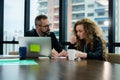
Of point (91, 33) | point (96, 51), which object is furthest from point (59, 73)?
point (91, 33)

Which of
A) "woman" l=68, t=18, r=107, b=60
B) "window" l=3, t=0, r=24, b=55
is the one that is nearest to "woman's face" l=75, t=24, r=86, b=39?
"woman" l=68, t=18, r=107, b=60

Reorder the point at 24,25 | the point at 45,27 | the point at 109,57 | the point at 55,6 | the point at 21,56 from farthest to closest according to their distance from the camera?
the point at 24,25
the point at 55,6
the point at 45,27
the point at 109,57
the point at 21,56

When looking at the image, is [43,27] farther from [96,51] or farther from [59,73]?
[59,73]

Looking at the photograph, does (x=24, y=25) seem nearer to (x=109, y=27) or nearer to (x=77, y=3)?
(x=77, y=3)

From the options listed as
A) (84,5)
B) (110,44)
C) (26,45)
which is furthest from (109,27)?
(26,45)

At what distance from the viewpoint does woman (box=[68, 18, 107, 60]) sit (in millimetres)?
2631

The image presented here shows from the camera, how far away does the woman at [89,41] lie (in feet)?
8.63

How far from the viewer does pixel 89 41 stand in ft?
8.98

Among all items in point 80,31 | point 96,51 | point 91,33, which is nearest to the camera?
point 96,51

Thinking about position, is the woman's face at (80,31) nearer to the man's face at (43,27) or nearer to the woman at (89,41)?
the woman at (89,41)

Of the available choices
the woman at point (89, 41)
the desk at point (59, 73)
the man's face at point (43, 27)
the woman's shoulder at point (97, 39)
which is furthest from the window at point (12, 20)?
the desk at point (59, 73)

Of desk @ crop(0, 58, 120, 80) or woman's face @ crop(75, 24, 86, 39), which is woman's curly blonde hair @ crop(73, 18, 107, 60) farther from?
desk @ crop(0, 58, 120, 80)

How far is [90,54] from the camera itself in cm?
258

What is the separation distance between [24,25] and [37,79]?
4.17m
